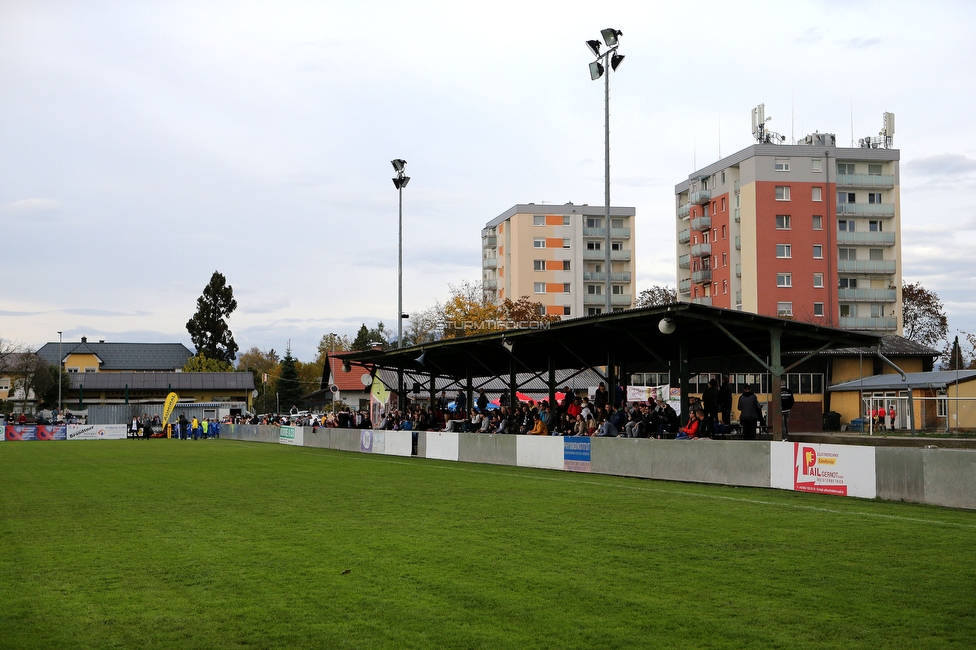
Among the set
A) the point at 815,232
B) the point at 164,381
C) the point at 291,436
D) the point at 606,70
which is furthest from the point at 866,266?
the point at 164,381

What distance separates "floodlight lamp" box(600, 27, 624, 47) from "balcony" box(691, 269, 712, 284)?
214 ft

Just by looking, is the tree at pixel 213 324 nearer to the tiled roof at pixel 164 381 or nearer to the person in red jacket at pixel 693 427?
the tiled roof at pixel 164 381

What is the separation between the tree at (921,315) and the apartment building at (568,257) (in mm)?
28334

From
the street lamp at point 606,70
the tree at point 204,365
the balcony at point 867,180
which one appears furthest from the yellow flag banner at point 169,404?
the tree at point 204,365

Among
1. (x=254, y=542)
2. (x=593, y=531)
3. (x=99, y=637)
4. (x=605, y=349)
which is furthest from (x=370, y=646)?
(x=605, y=349)

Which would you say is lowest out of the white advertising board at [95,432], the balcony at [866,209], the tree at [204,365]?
the white advertising board at [95,432]

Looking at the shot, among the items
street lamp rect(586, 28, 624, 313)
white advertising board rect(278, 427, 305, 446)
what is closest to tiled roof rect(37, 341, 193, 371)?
white advertising board rect(278, 427, 305, 446)

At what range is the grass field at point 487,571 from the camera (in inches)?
281

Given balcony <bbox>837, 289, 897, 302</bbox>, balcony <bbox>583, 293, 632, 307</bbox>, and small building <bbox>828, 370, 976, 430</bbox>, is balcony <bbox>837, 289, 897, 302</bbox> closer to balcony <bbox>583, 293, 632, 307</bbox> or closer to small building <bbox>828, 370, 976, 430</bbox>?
small building <bbox>828, 370, 976, 430</bbox>

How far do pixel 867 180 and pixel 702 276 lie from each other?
652 inches

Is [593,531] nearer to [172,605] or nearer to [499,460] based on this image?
[172,605]

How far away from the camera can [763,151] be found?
8256cm

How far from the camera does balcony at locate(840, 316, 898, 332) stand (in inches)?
3287

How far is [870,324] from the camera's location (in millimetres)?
84062
